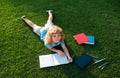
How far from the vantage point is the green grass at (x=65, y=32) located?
2.87 meters

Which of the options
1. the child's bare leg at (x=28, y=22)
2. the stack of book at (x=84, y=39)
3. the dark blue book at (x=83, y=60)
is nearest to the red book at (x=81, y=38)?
the stack of book at (x=84, y=39)

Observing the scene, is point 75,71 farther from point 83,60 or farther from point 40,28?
point 40,28

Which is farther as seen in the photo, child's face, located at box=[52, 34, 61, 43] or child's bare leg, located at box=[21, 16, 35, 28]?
child's bare leg, located at box=[21, 16, 35, 28]

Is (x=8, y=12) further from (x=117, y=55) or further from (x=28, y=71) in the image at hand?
(x=117, y=55)

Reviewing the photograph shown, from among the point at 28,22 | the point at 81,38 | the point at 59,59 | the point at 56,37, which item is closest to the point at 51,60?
the point at 59,59

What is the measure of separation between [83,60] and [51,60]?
449 mm

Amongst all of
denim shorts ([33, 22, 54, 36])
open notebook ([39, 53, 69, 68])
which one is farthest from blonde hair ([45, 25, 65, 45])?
denim shorts ([33, 22, 54, 36])

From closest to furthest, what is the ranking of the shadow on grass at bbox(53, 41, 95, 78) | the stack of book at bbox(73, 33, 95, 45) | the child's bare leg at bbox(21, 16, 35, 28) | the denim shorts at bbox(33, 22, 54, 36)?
the shadow on grass at bbox(53, 41, 95, 78) → the stack of book at bbox(73, 33, 95, 45) → the denim shorts at bbox(33, 22, 54, 36) → the child's bare leg at bbox(21, 16, 35, 28)

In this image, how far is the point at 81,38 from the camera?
10.6ft

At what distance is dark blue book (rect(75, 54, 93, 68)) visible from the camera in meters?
2.87

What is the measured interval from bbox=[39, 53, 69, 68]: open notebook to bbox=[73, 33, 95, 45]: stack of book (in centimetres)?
39

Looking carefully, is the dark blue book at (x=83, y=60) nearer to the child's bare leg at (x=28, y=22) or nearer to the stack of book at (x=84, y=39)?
the stack of book at (x=84, y=39)

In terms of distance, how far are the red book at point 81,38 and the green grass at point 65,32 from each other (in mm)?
63

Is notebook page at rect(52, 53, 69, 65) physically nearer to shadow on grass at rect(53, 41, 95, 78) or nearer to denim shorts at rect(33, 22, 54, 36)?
shadow on grass at rect(53, 41, 95, 78)
